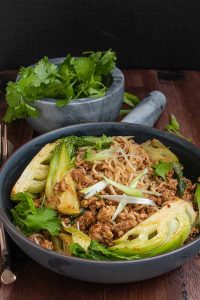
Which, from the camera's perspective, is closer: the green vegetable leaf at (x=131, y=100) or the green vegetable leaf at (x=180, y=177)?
the green vegetable leaf at (x=180, y=177)

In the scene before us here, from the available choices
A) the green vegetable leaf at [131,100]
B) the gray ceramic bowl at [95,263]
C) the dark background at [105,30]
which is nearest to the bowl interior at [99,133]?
the gray ceramic bowl at [95,263]

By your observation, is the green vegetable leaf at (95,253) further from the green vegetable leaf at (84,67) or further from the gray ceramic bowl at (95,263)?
the green vegetable leaf at (84,67)

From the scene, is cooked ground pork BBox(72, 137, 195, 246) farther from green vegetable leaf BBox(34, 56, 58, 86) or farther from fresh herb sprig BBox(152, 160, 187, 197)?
green vegetable leaf BBox(34, 56, 58, 86)

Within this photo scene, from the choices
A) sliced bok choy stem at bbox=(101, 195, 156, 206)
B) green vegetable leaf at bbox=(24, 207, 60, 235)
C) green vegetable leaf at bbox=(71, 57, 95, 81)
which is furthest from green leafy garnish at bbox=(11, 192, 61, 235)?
green vegetable leaf at bbox=(71, 57, 95, 81)

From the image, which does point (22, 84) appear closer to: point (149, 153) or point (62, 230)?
point (149, 153)

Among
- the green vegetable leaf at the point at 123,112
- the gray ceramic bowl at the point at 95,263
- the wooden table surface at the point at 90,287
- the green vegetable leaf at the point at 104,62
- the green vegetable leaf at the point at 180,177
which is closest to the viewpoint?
the gray ceramic bowl at the point at 95,263

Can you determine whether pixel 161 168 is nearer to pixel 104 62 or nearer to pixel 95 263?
pixel 95 263

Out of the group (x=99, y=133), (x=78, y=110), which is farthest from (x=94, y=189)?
(x=78, y=110)

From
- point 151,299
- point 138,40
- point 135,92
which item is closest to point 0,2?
point 138,40
